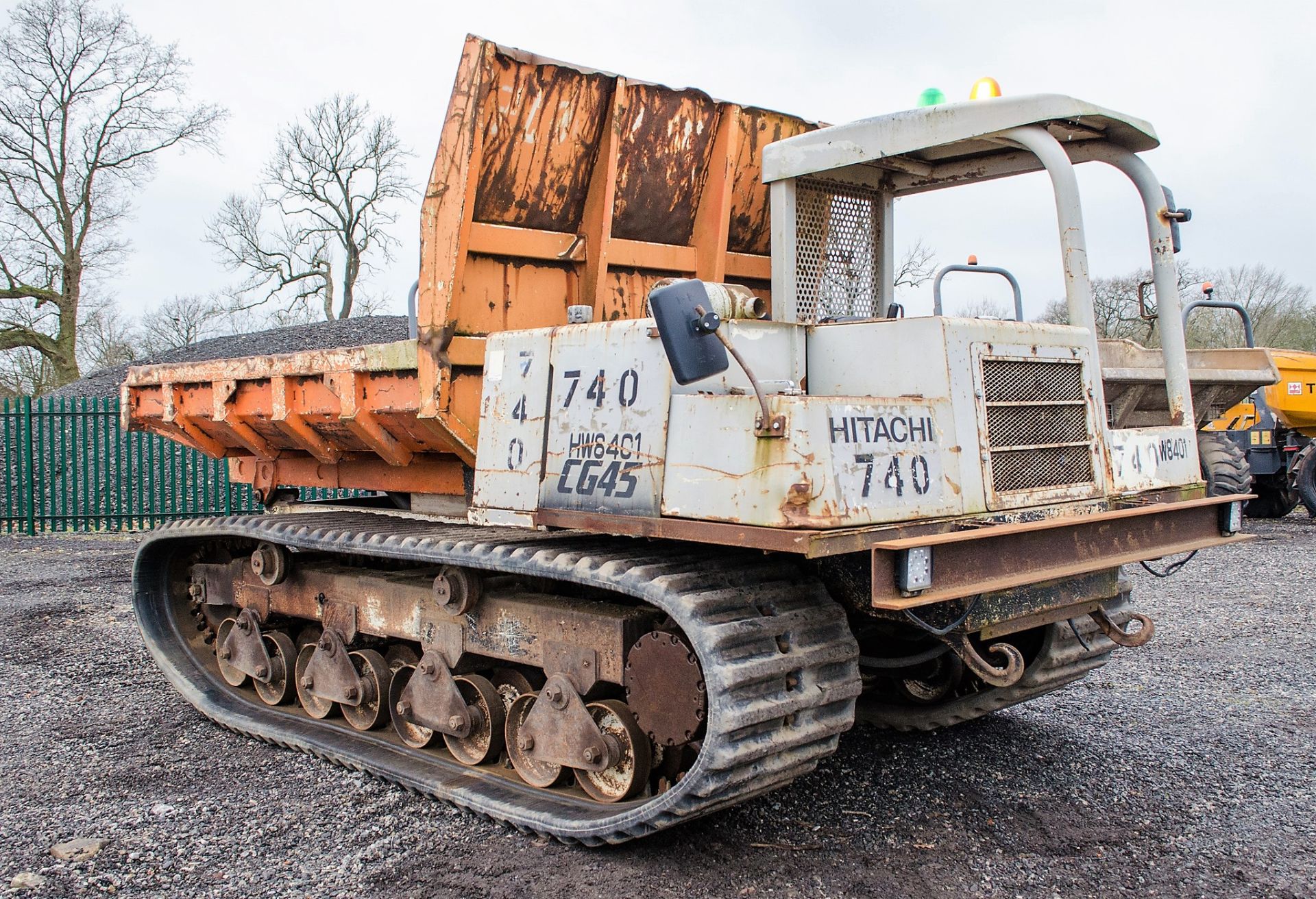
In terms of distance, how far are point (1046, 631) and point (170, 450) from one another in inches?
496

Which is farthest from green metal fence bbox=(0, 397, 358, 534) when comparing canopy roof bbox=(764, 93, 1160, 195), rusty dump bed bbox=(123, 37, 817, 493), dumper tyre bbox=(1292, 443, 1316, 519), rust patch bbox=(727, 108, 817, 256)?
dumper tyre bbox=(1292, 443, 1316, 519)

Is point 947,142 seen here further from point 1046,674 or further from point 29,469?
point 29,469

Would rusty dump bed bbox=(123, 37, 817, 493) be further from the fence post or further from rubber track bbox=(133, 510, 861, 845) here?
the fence post

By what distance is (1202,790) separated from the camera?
448 cm

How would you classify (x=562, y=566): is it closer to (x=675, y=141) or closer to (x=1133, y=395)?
(x=675, y=141)

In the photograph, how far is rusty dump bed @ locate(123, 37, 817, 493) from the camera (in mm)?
4355

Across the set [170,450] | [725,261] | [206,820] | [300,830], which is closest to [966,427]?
[725,261]

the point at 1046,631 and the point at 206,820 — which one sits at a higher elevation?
the point at 1046,631

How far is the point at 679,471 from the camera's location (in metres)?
3.48

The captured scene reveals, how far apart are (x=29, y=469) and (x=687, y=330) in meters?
12.9

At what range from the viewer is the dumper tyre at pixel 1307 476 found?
13031mm

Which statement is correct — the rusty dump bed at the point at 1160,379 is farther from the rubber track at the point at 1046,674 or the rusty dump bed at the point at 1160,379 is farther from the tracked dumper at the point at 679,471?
the rubber track at the point at 1046,674

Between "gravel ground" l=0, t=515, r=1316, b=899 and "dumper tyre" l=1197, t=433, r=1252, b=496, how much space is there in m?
4.57

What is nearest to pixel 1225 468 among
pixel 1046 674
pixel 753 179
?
pixel 1046 674
